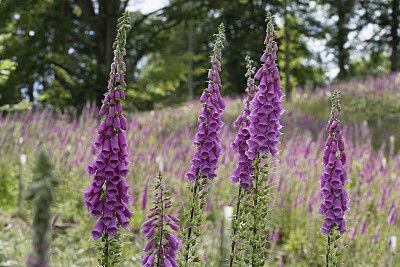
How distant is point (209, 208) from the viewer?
6.17 meters

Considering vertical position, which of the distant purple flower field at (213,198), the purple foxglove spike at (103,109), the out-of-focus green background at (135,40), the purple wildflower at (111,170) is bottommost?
the distant purple flower field at (213,198)

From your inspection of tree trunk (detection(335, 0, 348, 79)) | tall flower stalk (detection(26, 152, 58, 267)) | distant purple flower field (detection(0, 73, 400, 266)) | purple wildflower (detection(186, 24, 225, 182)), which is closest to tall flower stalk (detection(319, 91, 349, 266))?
purple wildflower (detection(186, 24, 225, 182))

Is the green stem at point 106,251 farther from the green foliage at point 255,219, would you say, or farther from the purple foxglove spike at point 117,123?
the green foliage at point 255,219

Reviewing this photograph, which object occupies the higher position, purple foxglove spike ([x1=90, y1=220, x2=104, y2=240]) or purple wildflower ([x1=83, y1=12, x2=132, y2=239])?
purple wildflower ([x1=83, y1=12, x2=132, y2=239])

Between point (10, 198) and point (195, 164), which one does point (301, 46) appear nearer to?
point (10, 198)

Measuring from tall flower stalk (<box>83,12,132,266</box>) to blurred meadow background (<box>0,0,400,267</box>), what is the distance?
125 millimetres

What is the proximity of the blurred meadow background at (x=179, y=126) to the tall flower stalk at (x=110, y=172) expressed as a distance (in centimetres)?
13

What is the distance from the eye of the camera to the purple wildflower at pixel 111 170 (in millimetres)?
2430

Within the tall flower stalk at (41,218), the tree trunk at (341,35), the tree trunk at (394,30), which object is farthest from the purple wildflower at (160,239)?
the tree trunk at (394,30)

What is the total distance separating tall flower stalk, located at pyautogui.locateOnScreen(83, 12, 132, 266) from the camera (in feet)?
7.97

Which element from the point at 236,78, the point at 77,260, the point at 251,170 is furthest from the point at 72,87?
the point at 236,78

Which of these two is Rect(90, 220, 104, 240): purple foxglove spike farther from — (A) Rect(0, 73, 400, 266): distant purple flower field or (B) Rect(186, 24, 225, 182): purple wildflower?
(A) Rect(0, 73, 400, 266): distant purple flower field

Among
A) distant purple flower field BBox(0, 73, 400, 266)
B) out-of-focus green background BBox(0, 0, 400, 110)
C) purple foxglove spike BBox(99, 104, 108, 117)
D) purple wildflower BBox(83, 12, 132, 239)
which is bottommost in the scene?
distant purple flower field BBox(0, 73, 400, 266)

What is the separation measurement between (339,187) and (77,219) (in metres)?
3.77
